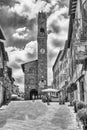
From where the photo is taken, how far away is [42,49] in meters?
66.8

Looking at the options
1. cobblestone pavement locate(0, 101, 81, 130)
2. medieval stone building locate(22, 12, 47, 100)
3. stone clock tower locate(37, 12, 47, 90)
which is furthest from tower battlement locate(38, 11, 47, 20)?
cobblestone pavement locate(0, 101, 81, 130)

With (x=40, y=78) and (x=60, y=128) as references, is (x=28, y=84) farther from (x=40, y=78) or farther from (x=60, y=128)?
(x=60, y=128)

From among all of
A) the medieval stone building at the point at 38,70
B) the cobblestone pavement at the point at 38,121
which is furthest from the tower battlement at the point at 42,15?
the cobblestone pavement at the point at 38,121

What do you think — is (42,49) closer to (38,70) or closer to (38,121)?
(38,70)

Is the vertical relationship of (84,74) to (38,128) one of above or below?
above

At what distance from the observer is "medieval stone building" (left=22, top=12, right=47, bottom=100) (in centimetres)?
6406

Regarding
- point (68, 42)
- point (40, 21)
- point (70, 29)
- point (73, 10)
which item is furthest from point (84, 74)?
point (40, 21)

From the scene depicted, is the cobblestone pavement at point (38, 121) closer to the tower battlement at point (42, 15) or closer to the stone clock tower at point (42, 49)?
the stone clock tower at point (42, 49)

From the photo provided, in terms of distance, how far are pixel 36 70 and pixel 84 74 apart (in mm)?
42687

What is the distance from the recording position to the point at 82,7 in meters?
23.4

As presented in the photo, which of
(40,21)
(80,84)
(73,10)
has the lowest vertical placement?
(80,84)

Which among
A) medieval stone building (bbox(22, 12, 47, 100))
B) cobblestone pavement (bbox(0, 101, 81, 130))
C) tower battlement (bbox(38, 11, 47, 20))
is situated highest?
tower battlement (bbox(38, 11, 47, 20))

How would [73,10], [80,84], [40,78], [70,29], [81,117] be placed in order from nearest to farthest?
[81,117] < [80,84] < [73,10] < [70,29] < [40,78]

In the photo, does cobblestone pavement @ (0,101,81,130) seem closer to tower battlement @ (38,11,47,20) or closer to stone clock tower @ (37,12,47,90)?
stone clock tower @ (37,12,47,90)
